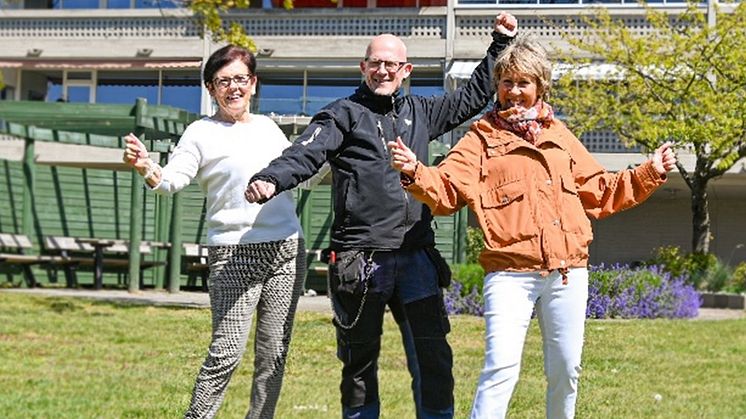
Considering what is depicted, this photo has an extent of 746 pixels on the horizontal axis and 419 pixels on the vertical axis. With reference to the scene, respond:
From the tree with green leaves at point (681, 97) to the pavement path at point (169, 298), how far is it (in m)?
3.25

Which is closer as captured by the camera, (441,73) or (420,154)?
(420,154)

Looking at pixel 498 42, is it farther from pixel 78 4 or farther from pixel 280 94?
pixel 78 4

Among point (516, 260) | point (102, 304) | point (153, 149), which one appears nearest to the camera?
point (516, 260)

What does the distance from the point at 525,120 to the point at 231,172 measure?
151cm

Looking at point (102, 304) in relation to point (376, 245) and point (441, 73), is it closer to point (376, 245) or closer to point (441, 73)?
point (376, 245)

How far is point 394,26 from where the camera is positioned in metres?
32.2

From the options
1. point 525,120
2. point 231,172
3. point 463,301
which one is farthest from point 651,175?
point 463,301

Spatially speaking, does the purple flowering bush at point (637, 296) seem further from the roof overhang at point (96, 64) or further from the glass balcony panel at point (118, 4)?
the glass balcony panel at point (118, 4)

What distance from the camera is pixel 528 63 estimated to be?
5148mm

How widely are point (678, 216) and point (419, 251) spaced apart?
28.4m

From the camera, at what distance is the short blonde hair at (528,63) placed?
5152mm

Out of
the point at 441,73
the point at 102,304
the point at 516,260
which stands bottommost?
the point at 102,304

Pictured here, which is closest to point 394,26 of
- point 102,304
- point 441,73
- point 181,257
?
point 441,73

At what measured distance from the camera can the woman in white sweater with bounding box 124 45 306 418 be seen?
18.6 feet
